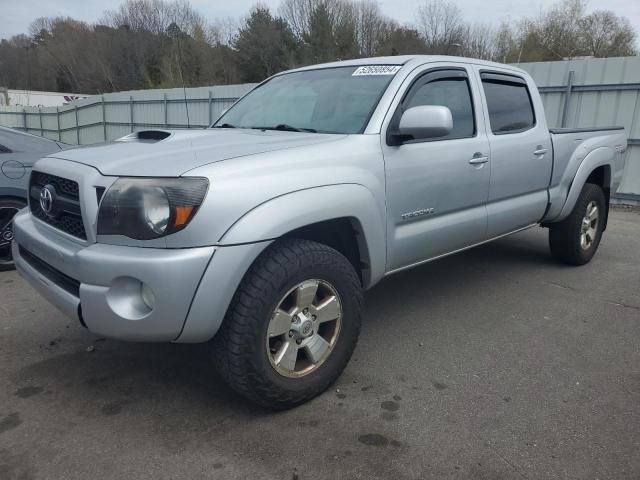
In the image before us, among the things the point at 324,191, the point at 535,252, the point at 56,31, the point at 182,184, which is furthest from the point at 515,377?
the point at 56,31

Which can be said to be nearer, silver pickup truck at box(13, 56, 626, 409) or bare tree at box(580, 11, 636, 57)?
silver pickup truck at box(13, 56, 626, 409)

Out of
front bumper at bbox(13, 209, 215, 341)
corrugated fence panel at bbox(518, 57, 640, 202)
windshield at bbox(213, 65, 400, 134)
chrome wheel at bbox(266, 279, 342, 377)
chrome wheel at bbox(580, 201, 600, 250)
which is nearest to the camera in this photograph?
front bumper at bbox(13, 209, 215, 341)

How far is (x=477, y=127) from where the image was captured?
360 centimetres

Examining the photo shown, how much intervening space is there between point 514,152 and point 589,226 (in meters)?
1.75

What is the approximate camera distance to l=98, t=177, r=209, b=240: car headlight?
6.93 ft

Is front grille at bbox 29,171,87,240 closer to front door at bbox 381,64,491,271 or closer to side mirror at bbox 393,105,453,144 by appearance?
front door at bbox 381,64,491,271

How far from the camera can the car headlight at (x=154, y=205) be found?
6.93ft

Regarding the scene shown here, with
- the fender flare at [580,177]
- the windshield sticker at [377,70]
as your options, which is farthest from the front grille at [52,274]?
the fender flare at [580,177]

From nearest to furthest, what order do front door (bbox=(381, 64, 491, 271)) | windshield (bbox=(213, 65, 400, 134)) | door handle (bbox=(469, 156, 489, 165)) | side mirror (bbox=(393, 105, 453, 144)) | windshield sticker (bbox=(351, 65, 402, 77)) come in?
side mirror (bbox=(393, 105, 453, 144)) → front door (bbox=(381, 64, 491, 271)) → windshield (bbox=(213, 65, 400, 134)) → windshield sticker (bbox=(351, 65, 402, 77)) → door handle (bbox=(469, 156, 489, 165))

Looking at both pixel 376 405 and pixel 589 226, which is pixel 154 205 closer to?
pixel 376 405

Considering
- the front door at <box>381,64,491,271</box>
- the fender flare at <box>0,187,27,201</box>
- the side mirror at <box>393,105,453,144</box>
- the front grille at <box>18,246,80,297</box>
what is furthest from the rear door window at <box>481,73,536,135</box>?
the fender flare at <box>0,187,27,201</box>

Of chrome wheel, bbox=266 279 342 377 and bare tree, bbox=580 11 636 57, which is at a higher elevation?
bare tree, bbox=580 11 636 57

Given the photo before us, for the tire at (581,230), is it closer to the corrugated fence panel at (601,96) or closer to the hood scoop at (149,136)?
the hood scoop at (149,136)

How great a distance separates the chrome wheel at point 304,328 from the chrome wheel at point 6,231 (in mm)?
3551
